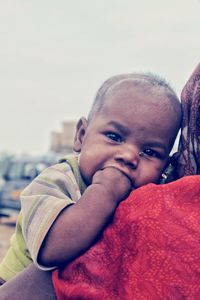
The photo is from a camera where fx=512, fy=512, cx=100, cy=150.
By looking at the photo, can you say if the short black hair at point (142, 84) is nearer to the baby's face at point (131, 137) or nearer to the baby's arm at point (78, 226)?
the baby's face at point (131, 137)

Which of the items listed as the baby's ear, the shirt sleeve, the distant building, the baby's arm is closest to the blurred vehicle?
the distant building

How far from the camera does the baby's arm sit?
54.8 inches

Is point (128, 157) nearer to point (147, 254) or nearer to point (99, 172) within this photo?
point (99, 172)

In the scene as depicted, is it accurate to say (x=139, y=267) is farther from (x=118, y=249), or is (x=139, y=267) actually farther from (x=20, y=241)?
(x=20, y=241)

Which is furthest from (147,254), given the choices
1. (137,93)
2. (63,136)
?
(63,136)

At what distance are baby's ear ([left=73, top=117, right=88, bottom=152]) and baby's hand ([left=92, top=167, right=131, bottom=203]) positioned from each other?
525 mm

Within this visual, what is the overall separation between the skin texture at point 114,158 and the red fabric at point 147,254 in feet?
0.18

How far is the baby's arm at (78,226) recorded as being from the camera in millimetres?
1392

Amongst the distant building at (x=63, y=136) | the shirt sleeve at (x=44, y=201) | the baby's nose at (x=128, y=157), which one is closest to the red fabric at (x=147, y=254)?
the shirt sleeve at (x=44, y=201)

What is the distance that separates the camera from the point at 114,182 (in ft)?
5.03

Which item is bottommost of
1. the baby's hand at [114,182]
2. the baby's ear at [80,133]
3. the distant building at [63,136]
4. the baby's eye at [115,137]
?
the distant building at [63,136]

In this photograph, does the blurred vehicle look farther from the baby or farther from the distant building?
the baby

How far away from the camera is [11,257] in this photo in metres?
1.91

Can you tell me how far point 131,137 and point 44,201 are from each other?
1.38ft
